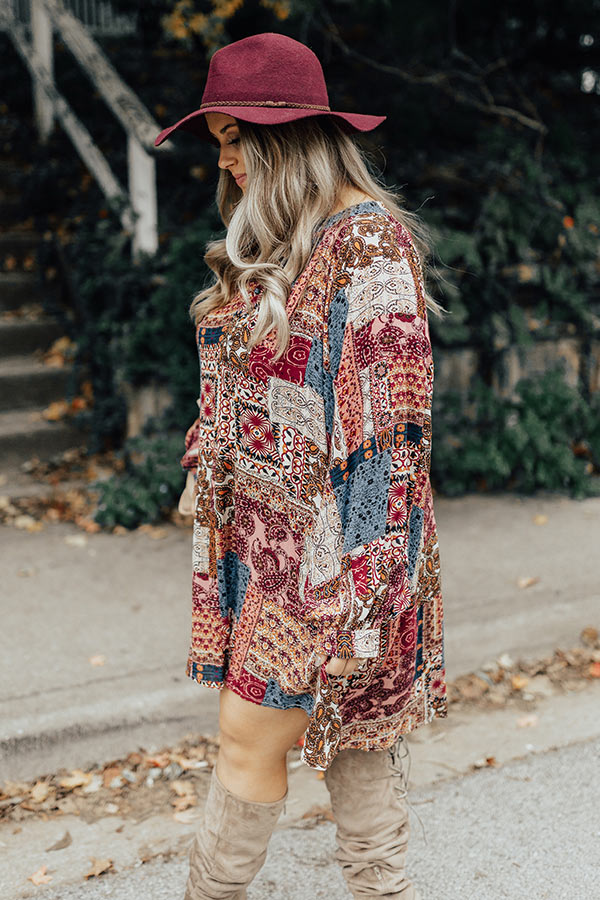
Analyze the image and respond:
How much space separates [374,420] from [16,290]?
4.94 meters

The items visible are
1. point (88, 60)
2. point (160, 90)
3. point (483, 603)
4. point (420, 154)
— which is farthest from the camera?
point (160, 90)

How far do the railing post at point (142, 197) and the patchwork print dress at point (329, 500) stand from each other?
10.9 feet

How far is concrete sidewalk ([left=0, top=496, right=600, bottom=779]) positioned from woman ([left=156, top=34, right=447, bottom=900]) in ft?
3.77

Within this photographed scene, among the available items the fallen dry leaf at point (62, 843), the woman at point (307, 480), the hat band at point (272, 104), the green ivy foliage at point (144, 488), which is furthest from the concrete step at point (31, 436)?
the hat band at point (272, 104)

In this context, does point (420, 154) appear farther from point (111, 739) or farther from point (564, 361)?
point (111, 739)

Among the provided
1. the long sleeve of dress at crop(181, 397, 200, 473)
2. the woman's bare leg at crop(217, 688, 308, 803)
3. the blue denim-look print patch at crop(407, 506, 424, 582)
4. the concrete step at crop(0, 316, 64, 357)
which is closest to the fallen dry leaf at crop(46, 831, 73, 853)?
the woman's bare leg at crop(217, 688, 308, 803)

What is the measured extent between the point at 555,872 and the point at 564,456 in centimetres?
300

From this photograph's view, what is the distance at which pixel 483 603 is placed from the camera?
4.04 meters

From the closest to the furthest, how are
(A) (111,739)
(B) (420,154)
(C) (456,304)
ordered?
1. (A) (111,739)
2. (C) (456,304)
3. (B) (420,154)

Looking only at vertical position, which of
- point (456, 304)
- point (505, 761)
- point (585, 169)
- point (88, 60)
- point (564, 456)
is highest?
point (88, 60)

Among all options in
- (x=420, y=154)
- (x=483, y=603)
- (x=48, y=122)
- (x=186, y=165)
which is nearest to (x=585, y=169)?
(x=420, y=154)

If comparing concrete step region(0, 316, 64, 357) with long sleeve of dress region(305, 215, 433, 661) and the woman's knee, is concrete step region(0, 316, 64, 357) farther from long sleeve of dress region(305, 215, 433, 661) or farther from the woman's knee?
long sleeve of dress region(305, 215, 433, 661)

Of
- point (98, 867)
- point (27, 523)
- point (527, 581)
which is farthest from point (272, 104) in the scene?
point (27, 523)

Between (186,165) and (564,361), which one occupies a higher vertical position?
(186,165)
